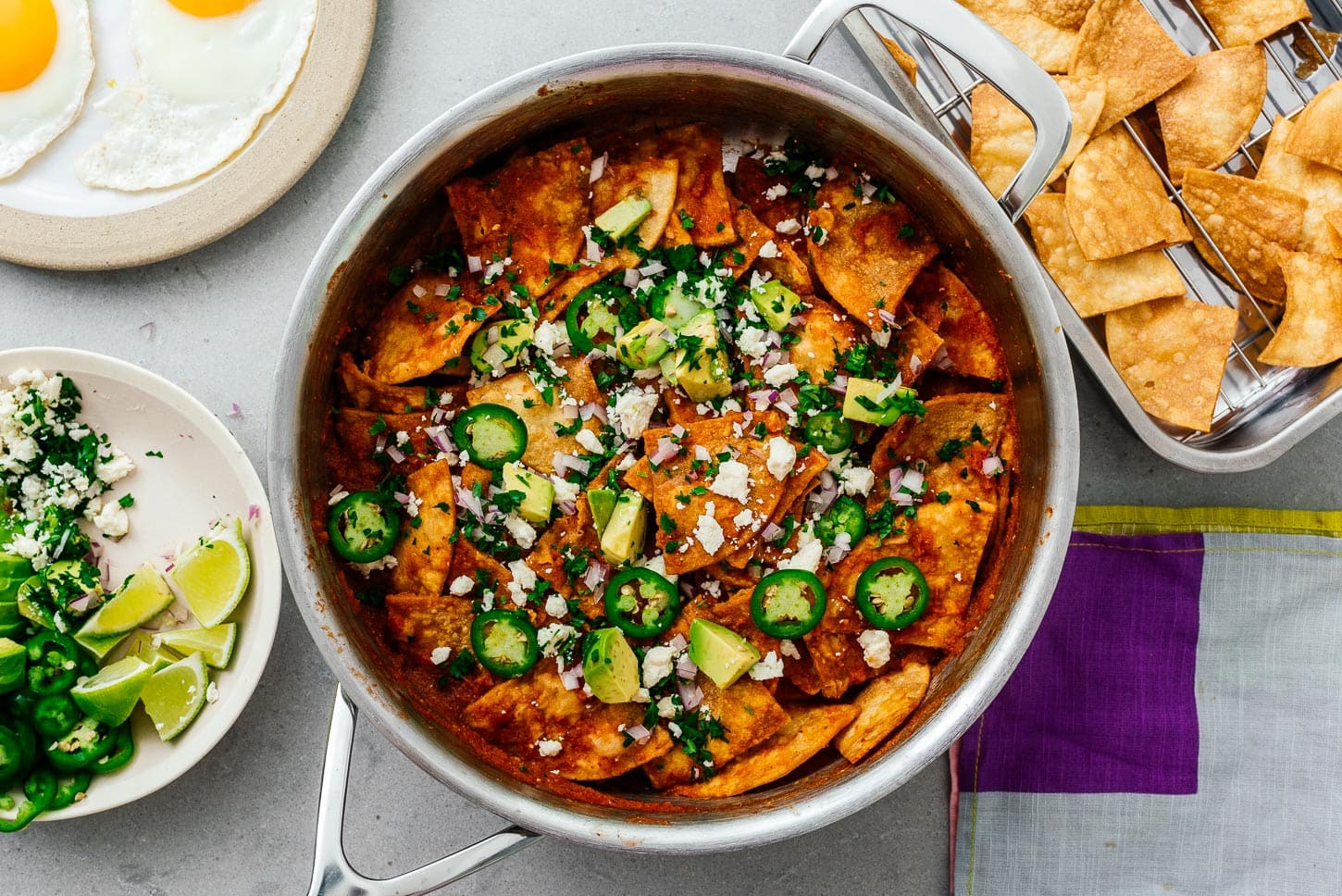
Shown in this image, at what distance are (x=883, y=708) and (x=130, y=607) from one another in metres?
1.80

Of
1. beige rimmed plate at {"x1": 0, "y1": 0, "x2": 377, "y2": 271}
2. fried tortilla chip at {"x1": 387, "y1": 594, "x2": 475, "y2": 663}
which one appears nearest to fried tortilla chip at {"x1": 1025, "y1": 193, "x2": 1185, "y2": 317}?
fried tortilla chip at {"x1": 387, "y1": 594, "x2": 475, "y2": 663}

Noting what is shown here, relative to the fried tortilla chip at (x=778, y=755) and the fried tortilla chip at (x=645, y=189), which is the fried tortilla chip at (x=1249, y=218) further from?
the fried tortilla chip at (x=778, y=755)

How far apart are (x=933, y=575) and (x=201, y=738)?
5.82ft

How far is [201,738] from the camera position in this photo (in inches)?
95.8

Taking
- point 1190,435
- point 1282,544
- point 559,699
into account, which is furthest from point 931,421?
point 1282,544

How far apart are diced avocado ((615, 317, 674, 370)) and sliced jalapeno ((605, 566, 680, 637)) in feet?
1.48

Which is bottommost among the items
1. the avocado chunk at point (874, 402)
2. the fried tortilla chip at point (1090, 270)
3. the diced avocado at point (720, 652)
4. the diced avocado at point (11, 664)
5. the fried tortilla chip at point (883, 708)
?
the fried tortilla chip at point (883, 708)

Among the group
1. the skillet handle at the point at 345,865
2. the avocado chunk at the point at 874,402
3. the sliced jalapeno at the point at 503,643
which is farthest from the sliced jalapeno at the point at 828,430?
the skillet handle at the point at 345,865

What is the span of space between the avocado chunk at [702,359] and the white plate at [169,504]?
1072 millimetres

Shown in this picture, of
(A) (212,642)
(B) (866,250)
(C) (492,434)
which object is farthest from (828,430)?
(A) (212,642)

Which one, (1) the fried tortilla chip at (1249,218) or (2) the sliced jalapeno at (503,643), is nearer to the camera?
(2) the sliced jalapeno at (503,643)

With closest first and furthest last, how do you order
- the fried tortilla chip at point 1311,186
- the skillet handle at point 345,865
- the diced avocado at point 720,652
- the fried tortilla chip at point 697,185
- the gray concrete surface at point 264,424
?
the skillet handle at point 345,865, the diced avocado at point 720,652, the fried tortilla chip at point 697,185, the fried tortilla chip at point 1311,186, the gray concrete surface at point 264,424

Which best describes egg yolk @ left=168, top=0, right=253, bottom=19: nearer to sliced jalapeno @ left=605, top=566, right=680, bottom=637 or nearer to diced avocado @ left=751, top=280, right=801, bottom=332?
diced avocado @ left=751, top=280, right=801, bottom=332

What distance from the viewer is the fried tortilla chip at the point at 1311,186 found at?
2475 mm
